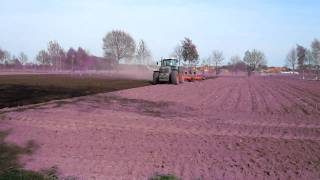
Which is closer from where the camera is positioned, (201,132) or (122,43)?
(201,132)

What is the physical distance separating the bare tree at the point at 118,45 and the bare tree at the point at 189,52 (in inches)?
1451

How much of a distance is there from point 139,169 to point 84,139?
2.88m

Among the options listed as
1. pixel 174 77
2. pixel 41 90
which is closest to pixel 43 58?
pixel 174 77

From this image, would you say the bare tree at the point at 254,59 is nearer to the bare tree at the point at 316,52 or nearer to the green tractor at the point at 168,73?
the bare tree at the point at 316,52

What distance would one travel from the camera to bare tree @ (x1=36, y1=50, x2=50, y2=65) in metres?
127

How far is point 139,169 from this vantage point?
10023mm

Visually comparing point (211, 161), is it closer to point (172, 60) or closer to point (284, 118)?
point (284, 118)

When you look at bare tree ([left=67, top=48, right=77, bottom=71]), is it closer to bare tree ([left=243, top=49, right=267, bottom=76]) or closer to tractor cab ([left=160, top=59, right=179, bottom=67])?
bare tree ([left=243, top=49, right=267, bottom=76])

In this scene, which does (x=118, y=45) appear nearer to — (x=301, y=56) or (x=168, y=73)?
(x=301, y=56)

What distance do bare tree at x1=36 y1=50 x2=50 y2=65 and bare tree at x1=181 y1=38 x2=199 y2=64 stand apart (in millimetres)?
49715

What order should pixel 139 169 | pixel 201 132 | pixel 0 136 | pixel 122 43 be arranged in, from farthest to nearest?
pixel 122 43
pixel 201 132
pixel 0 136
pixel 139 169

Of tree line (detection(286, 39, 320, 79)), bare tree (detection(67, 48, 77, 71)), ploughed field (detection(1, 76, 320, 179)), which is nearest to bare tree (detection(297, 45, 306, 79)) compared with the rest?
tree line (detection(286, 39, 320, 79))

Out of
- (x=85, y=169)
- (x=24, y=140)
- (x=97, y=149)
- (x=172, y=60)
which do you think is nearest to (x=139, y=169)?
(x=85, y=169)

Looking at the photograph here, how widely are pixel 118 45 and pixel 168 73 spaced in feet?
270
